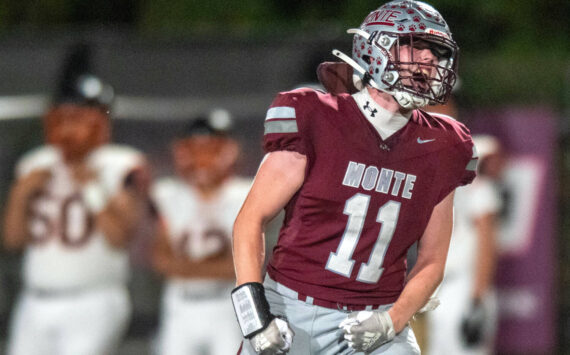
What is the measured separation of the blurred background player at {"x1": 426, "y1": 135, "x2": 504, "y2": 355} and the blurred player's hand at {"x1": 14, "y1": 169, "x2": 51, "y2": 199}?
1.83 meters

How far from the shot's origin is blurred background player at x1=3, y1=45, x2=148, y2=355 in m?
4.40

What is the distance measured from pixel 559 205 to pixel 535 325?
706 millimetres

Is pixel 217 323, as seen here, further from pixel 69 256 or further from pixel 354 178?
pixel 354 178

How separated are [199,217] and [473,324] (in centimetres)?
133

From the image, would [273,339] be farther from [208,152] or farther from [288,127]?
[208,152]

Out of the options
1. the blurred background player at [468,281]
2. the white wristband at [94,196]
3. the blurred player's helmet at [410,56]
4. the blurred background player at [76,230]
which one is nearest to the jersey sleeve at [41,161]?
the blurred background player at [76,230]

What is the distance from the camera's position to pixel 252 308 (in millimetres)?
2188

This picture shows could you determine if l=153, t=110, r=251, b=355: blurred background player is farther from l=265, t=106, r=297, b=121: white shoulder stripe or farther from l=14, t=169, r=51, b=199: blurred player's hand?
l=265, t=106, r=297, b=121: white shoulder stripe

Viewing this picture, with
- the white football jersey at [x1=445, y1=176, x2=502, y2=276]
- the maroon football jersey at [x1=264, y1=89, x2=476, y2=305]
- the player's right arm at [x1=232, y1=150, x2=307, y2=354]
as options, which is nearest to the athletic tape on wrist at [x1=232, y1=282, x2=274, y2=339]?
the player's right arm at [x1=232, y1=150, x2=307, y2=354]

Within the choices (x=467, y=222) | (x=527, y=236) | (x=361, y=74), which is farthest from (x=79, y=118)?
(x=361, y=74)

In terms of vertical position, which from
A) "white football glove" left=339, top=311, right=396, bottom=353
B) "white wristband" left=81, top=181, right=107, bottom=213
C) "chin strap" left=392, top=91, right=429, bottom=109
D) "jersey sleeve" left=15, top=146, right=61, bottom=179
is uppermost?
"chin strap" left=392, top=91, right=429, bottom=109

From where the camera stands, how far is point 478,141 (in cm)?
515

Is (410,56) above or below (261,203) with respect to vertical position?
above

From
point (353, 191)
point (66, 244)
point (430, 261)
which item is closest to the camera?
point (353, 191)
